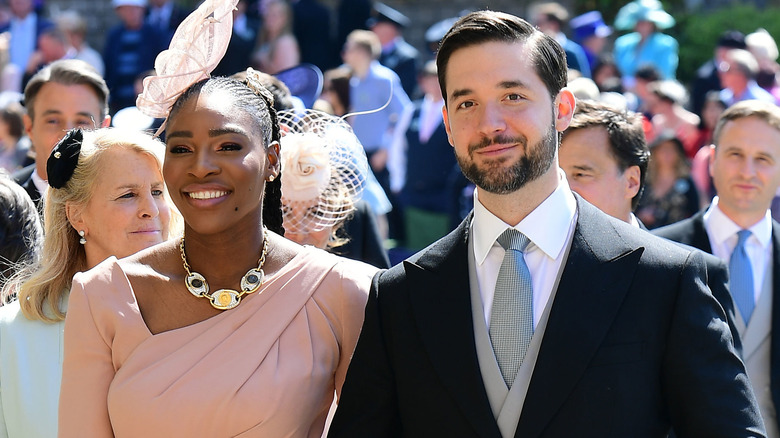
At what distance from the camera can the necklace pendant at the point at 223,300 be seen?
3.08 meters

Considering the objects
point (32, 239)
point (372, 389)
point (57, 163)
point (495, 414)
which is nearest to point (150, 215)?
point (57, 163)

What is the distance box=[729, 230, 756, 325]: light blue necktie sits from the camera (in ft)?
15.6

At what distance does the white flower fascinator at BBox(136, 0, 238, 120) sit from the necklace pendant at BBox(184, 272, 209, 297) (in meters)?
0.50

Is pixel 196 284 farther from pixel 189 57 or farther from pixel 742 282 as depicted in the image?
pixel 742 282

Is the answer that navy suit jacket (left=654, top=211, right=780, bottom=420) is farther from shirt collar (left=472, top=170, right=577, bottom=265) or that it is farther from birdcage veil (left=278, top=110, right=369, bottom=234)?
shirt collar (left=472, top=170, right=577, bottom=265)

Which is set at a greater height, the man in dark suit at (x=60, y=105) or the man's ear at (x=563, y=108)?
the man's ear at (x=563, y=108)

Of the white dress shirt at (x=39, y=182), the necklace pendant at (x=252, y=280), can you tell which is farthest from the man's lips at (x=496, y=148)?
the white dress shirt at (x=39, y=182)

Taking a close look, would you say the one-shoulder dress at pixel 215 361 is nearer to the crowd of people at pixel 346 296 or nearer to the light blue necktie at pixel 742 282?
the crowd of people at pixel 346 296

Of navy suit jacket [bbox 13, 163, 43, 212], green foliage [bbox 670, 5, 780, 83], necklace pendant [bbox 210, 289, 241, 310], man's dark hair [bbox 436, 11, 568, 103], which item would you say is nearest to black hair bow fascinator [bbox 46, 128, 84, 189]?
necklace pendant [bbox 210, 289, 241, 310]

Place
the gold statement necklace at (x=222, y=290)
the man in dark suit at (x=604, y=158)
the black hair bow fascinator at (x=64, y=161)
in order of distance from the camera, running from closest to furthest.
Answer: the gold statement necklace at (x=222, y=290) → the black hair bow fascinator at (x=64, y=161) → the man in dark suit at (x=604, y=158)

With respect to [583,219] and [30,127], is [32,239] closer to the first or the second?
[30,127]

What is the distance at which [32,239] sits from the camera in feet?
14.0

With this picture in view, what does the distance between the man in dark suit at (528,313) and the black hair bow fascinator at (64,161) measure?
1436 mm

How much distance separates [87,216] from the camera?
383cm
